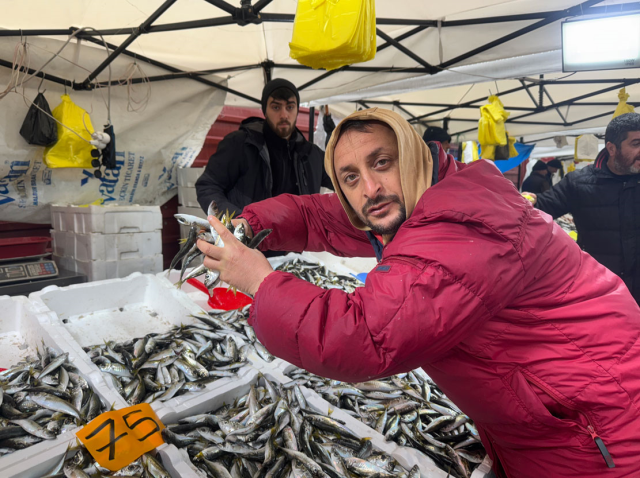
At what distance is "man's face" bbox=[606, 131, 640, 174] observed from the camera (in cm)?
319

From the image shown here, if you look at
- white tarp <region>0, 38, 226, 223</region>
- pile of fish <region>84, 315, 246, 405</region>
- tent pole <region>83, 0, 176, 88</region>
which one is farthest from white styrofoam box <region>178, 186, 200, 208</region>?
pile of fish <region>84, 315, 246, 405</region>

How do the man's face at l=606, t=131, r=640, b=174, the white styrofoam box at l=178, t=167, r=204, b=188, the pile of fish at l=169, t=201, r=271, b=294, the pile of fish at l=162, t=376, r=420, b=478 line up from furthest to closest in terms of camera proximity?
the white styrofoam box at l=178, t=167, r=204, b=188
the man's face at l=606, t=131, r=640, b=174
the pile of fish at l=162, t=376, r=420, b=478
the pile of fish at l=169, t=201, r=271, b=294

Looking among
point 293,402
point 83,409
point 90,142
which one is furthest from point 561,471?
point 90,142

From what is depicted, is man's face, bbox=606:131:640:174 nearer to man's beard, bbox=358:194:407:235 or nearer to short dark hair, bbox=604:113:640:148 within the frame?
short dark hair, bbox=604:113:640:148

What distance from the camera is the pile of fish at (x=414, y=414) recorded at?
67.2 inches

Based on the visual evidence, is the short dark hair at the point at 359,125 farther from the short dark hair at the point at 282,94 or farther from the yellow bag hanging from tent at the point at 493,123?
the yellow bag hanging from tent at the point at 493,123

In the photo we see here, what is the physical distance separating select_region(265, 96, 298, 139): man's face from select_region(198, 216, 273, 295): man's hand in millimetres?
2910

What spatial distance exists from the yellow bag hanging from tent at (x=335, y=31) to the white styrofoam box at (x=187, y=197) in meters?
3.50

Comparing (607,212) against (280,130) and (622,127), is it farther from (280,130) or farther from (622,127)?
(280,130)

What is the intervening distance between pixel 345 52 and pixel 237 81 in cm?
325

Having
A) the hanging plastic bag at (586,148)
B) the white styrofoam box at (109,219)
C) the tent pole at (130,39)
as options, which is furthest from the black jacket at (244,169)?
the hanging plastic bag at (586,148)

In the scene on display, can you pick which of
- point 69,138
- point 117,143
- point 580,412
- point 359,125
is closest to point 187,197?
point 117,143

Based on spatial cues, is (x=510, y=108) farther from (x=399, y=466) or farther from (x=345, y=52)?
(x=399, y=466)

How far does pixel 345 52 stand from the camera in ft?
7.80
